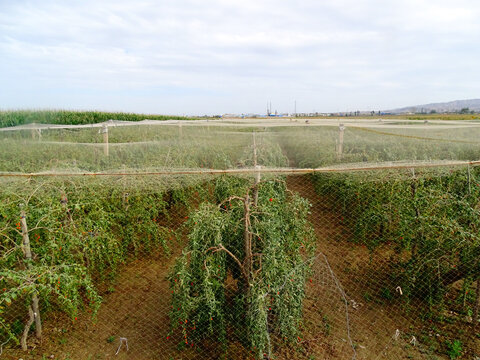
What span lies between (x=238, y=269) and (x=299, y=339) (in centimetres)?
97

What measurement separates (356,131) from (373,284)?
729cm

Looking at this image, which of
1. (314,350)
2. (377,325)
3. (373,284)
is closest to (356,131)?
(373,284)

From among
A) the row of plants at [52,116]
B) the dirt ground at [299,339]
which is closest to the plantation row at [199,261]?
the dirt ground at [299,339]

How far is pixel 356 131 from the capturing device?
10.2 m

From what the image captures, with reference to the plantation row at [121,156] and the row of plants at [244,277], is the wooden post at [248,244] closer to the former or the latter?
the row of plants at [244,277]

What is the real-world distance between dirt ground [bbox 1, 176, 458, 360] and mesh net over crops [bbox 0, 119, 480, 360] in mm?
15

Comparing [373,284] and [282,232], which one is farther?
[373,284]

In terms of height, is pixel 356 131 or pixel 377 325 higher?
pixel 356 131

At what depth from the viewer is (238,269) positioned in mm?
2961

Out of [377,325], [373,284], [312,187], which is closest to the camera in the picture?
[377,325]

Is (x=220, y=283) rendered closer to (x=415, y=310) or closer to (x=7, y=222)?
(x=7, y=222)

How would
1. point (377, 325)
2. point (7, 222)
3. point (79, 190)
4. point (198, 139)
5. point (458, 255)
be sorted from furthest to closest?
1. point (198, 139)
2. point (79, 190)
3. point (377, 325)
4. point (458, 255)
5. point (7, 222)

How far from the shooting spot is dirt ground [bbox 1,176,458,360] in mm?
2955

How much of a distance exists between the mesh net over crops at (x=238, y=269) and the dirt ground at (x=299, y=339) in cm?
1
